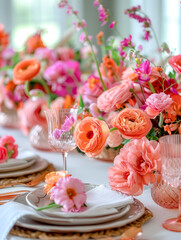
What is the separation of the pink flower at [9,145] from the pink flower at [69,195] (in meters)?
0.42

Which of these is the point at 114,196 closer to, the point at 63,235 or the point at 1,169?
the point at 63,235

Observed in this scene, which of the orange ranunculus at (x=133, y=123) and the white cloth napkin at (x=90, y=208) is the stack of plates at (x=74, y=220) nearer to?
the white cloth napkin at (x=90, y=208)

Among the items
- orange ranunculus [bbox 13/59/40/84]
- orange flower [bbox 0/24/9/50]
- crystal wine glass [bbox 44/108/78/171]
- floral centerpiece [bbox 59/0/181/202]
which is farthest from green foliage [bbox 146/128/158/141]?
orange flower [bbox 0/24/9/50]

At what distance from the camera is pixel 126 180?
916 mm

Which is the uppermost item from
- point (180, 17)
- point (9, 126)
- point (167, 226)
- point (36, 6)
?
point (36, 6)

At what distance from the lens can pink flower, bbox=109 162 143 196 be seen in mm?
896

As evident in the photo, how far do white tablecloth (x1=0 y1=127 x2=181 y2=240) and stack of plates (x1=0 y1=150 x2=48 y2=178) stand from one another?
0.08 meters

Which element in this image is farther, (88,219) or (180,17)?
(180,17)

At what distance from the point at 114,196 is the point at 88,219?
0.12m

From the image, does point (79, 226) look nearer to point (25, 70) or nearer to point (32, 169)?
point (32, 169)

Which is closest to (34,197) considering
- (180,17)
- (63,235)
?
(63,235)

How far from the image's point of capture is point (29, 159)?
49.5 inches

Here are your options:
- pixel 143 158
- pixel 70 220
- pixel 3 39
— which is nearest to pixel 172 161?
pixel 143 158

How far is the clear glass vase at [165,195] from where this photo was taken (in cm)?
92
